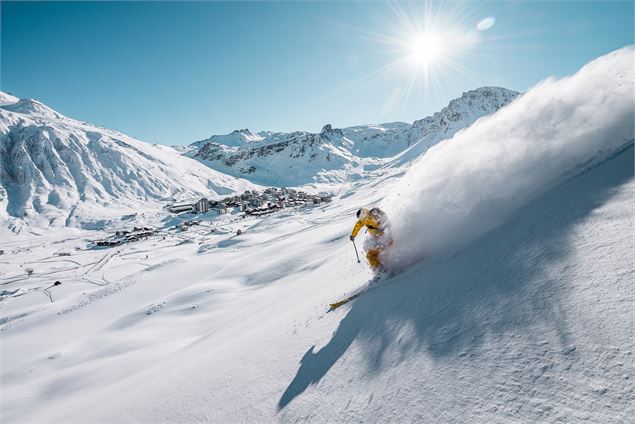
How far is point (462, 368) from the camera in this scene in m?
2.85

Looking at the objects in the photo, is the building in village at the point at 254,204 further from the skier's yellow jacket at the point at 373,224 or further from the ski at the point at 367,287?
the ski at the point at 367,287

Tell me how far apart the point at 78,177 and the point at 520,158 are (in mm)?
160807

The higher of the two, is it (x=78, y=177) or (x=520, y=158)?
(x=78, y=177)

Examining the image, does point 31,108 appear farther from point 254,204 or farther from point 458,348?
point 458,348

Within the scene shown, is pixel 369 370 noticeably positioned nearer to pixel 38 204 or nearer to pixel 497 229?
pixel 497 229

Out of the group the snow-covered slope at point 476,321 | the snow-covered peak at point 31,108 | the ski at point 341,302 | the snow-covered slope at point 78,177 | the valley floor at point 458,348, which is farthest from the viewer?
the snow-covered peak at point 31,108

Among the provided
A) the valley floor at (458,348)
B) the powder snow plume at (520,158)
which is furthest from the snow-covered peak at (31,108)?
the powder snow plume at (520,158)

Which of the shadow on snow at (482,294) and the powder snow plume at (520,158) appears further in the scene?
the powder snow plume at (520,158)

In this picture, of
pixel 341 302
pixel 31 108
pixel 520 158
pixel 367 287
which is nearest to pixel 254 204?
pixel 367 287

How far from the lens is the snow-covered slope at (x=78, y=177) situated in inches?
4163

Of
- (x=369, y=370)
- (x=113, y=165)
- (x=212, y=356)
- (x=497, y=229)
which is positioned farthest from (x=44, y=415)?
(x=113, y=165)

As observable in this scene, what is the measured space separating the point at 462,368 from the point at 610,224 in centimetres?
247

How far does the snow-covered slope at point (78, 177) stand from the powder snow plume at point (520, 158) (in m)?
116

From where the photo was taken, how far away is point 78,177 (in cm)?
12875
